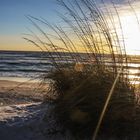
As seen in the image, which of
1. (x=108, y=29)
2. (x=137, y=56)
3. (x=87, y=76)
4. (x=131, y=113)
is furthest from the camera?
(x=137, y=56)

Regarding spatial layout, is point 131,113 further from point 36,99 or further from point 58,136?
point 36,99

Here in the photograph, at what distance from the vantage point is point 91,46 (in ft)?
14.3

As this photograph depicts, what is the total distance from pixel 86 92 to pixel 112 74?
41cm

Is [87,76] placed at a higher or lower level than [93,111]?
higher

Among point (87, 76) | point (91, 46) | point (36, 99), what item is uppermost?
point (91, 46)

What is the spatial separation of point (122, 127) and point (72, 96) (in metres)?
0.61

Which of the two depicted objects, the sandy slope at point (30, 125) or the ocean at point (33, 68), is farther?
the ocean at point (33, 68)

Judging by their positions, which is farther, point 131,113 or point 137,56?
point 137,56

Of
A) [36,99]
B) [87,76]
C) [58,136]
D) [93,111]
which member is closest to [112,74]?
[87,76]

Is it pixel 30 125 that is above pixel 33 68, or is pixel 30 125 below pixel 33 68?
above

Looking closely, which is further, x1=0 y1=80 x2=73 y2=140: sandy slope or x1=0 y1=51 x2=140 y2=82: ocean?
x1=0 y1=51 x2=140 y2=82: ocean

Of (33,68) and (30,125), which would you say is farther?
(33,68)

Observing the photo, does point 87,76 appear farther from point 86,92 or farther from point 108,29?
point 108,29

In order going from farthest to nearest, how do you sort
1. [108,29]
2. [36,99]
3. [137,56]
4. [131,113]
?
[36,99] → [137,56] → [108,29] → [131,113]
